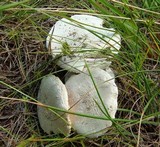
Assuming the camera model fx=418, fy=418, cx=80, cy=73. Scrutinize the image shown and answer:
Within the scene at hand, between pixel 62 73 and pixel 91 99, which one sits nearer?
pixel 91 99

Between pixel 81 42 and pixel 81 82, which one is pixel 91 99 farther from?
pixel 81 42

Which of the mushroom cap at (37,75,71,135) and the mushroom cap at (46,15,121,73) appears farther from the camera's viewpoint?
the mushroom cap at (46,15,121,73)

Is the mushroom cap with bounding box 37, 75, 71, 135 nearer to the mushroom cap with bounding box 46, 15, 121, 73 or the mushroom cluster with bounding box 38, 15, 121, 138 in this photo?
the mushroom cluster with bounding box 38, 15, 121, 138

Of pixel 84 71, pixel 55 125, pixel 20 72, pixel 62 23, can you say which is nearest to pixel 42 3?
pixel 62 23

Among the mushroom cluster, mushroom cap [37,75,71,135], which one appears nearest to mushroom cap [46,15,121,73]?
the mushroom cluster

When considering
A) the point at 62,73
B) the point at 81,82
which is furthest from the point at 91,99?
the point at 62,73

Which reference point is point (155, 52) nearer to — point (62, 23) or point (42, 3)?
point (62, 23)
